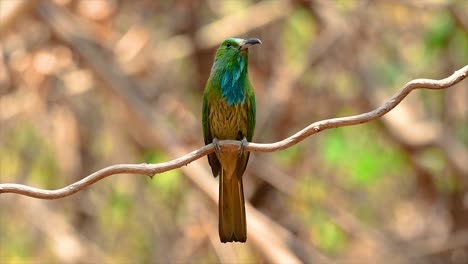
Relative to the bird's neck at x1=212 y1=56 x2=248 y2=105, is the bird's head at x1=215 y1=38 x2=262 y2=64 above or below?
above

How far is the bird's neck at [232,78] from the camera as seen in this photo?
3.71 meters

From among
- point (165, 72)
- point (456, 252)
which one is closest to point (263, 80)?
point (165, 72)

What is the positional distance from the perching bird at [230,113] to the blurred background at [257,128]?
1.71 meters

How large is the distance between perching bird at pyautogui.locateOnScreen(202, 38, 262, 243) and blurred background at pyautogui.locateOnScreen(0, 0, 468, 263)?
5.61 ft

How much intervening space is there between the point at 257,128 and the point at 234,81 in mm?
2847

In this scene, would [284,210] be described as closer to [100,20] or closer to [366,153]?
[366,153]

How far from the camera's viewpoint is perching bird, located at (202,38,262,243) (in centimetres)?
368

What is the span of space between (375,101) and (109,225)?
2.23 metres

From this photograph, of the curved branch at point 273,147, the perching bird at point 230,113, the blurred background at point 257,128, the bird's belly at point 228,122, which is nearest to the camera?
the curved branch at point 273,147

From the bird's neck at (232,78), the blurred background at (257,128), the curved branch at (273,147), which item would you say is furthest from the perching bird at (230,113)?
the blurred background at (257,128)

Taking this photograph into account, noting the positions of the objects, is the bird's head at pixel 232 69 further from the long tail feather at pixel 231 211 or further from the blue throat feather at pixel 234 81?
the long tail feather at pixel 231 211

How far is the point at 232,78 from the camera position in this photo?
3.72 metres

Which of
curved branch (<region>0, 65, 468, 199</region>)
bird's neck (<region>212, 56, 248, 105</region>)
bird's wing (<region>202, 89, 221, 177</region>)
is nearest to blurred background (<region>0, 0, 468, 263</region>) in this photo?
bird's wing (<region>202, 89, 221, 177</region>)

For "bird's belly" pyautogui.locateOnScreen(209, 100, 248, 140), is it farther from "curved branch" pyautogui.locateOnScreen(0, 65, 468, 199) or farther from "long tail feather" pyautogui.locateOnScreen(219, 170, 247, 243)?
"curved branch" pyautogui.locateOnScreen(0, 65, 468, 199)
